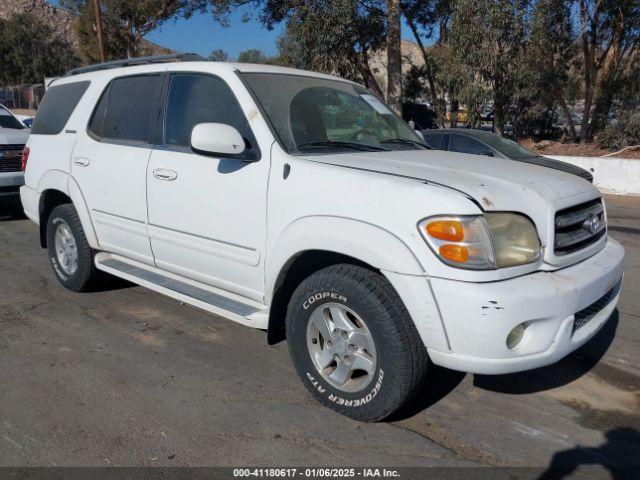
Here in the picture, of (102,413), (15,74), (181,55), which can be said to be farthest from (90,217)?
(15,74)

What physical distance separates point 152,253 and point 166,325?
0.68m

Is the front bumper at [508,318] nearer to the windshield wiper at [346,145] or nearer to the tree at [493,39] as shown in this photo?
the windshield wiper at [346,145]

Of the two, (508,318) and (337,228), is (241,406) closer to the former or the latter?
(337,228)

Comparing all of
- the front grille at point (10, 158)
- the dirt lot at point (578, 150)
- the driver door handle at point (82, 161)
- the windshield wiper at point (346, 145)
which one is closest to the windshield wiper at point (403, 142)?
the windshield wiper at point (346, 145)

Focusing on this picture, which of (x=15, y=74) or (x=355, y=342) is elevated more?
(x=15, y=74)

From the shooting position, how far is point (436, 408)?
132 inches

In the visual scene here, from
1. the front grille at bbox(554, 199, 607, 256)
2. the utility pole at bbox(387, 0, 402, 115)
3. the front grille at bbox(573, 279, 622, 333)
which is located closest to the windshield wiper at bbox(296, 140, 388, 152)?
the front grille at bbox(554, 199, 607, 256)

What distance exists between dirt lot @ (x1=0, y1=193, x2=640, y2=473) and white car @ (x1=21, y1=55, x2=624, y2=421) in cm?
32

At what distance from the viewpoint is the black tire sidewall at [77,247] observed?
4988 mm

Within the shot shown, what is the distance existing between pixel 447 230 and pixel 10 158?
8.07 metres

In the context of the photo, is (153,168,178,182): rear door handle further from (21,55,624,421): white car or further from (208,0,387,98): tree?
(208,0,387,98): tree

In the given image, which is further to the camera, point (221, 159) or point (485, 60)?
point (485, 60)

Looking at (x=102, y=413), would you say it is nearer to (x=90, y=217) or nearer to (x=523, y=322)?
(x=90, y=217)

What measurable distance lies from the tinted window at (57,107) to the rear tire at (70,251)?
77cm
